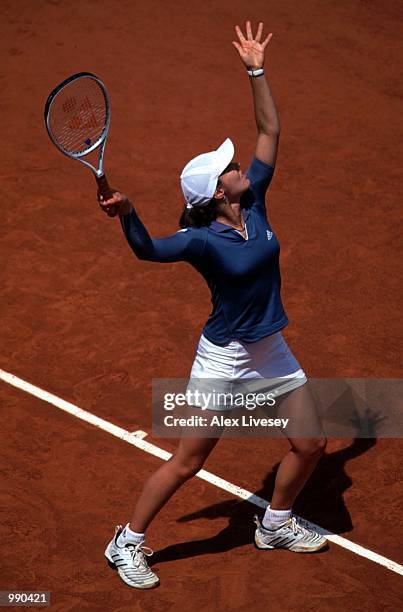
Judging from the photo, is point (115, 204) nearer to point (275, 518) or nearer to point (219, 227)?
point (219, 227)

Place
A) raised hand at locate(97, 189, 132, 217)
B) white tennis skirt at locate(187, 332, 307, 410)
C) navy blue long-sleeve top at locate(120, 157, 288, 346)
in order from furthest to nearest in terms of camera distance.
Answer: white tennis skirt at locate(187, 332, 307, 410) < navy blue long-sleeve top at locate(120, 157, 288, 346) < raised hand at locate(97, 189, 132, 217)

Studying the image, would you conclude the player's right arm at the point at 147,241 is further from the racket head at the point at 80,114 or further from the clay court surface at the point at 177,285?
the clay court surface at the point at 177,285

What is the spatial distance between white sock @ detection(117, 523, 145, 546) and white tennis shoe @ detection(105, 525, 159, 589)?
0.02 metres

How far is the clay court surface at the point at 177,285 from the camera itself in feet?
21.6

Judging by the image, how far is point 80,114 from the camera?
6.30 m

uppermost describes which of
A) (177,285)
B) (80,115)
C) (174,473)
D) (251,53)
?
(251,53)

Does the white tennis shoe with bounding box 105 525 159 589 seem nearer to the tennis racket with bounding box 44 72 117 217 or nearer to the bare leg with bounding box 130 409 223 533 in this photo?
the bare leg with bounding box 130 409 223 533

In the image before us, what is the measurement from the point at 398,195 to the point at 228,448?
162 inches

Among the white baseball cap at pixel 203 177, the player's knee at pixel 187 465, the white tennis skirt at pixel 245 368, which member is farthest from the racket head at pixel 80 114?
the player's knee at pixel 187 465

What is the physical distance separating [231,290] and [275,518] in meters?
1.57

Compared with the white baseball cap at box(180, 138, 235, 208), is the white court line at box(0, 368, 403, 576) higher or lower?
lower

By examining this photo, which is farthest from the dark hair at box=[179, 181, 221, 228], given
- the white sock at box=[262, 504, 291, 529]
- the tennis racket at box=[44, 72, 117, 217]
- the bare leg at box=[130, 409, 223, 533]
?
the white sock at box=[262, 504, 291, 529]

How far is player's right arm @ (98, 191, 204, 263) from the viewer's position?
216 inches

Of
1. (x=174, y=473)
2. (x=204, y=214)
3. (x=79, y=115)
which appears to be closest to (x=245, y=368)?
(x=174, y=473)
